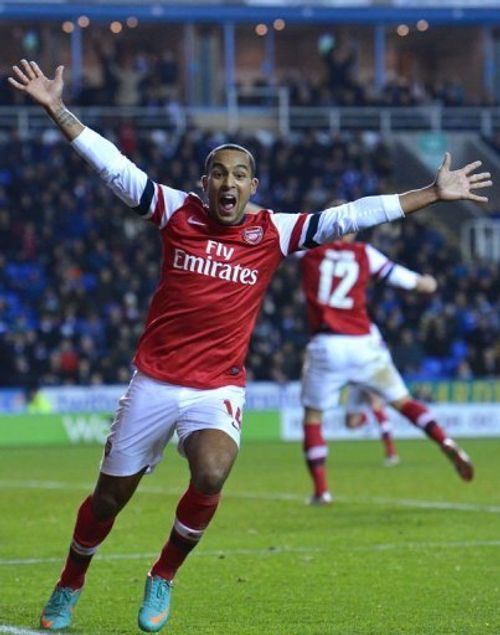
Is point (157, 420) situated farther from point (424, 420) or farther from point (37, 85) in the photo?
point (424, 420)

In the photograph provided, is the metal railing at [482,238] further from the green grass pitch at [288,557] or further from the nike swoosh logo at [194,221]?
the nike swoosh logo at [194,221]

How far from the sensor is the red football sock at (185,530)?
839 cm

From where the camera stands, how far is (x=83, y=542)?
8.64 m

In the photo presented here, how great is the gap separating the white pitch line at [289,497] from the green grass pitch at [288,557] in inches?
0.8

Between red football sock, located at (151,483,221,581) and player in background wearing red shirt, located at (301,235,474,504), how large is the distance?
23.6 ft

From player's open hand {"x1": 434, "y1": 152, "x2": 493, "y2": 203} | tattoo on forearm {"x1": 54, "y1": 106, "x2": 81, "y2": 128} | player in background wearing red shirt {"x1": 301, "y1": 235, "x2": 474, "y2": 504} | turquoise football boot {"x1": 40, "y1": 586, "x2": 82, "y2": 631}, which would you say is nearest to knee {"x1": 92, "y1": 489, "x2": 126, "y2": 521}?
turquoise football boot {"x1": 40, "y1": 586, "x2": 82, "y2": 631}

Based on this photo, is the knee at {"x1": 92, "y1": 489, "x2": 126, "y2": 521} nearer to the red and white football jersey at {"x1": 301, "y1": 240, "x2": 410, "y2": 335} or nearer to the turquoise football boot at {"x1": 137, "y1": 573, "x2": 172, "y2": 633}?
the turquoise football boot at {"x1": 137, "y1": 573, "x2": 172, "y2": 633}

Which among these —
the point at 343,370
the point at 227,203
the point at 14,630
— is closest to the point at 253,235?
the point at 227,203

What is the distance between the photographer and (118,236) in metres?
34.4

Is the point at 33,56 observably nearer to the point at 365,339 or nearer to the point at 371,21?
the point at 371,21

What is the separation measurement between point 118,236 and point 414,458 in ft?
43.2

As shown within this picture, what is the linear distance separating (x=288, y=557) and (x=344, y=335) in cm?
494

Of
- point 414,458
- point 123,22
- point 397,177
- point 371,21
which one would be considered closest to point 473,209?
point 397,177

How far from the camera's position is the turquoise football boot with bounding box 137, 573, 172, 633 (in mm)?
8172
